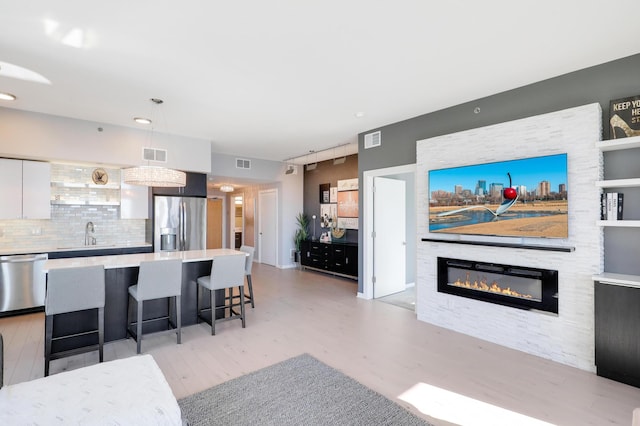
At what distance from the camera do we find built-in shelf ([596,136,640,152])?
2.74m

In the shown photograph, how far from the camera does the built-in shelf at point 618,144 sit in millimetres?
2736

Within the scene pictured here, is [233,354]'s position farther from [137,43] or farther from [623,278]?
[623,278]

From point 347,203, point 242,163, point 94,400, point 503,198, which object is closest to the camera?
point 94,400

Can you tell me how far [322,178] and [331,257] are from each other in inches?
86.6

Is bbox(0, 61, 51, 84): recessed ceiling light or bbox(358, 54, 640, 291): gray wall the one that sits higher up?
bbox(0, 61, 51, 84): recessed ceiling light

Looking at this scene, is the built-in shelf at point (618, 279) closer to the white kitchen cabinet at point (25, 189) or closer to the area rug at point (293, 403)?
the area rug at point (293, 403)

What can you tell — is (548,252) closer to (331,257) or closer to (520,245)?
(520,245)

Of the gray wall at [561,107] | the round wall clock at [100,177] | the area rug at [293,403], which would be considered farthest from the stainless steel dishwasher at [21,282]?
the gray wall at [561,107]

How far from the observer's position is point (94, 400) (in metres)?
1.54

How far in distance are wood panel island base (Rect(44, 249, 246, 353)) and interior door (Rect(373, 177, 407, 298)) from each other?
104 inches

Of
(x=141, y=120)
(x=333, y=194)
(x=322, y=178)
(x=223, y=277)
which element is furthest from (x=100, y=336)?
(x=322, y=178)

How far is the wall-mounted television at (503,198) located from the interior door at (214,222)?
8.38 metres

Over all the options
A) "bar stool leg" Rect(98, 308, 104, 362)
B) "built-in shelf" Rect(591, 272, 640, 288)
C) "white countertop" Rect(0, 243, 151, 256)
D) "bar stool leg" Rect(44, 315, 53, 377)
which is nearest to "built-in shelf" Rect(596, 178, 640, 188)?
"built-in shelf" Rect(591, 272, 640, 288)

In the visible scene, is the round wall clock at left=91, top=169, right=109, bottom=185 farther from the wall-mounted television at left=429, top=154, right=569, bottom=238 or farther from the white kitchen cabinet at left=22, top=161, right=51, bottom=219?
the wall-mounted television at left=429, top=154, right=569, bottom=238
